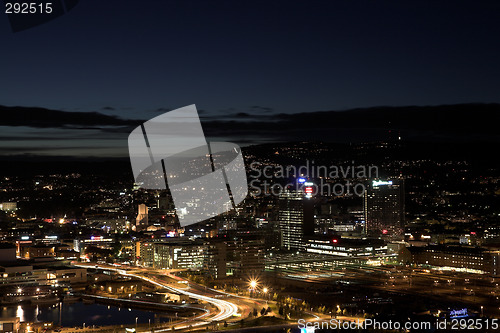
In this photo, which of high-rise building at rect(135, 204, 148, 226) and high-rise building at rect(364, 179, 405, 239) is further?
high-rise building at rect(135, 204, 148, 226)

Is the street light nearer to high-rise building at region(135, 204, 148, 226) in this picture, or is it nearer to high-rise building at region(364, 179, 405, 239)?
high-rise building at region(364, 179, 405, 239)

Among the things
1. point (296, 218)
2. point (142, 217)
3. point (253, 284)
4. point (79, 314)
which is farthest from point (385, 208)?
point (79, 314)

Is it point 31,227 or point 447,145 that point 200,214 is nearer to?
point 31,227

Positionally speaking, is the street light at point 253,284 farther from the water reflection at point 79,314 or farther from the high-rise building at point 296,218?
the high-rise building at point 296,218

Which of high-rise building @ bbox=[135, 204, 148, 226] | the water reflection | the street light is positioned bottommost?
the water reflection

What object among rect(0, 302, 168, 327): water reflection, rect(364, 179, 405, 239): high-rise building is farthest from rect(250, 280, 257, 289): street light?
rect(364, 179, 405, 239): high-rise building

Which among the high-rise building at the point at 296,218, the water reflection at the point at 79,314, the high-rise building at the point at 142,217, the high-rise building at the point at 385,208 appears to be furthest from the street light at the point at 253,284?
the high-rise building at the point at 142,217

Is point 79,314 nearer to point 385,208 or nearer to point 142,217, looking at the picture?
point 385,208

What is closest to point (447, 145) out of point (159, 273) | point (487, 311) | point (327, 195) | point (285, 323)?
point (327, 195)
